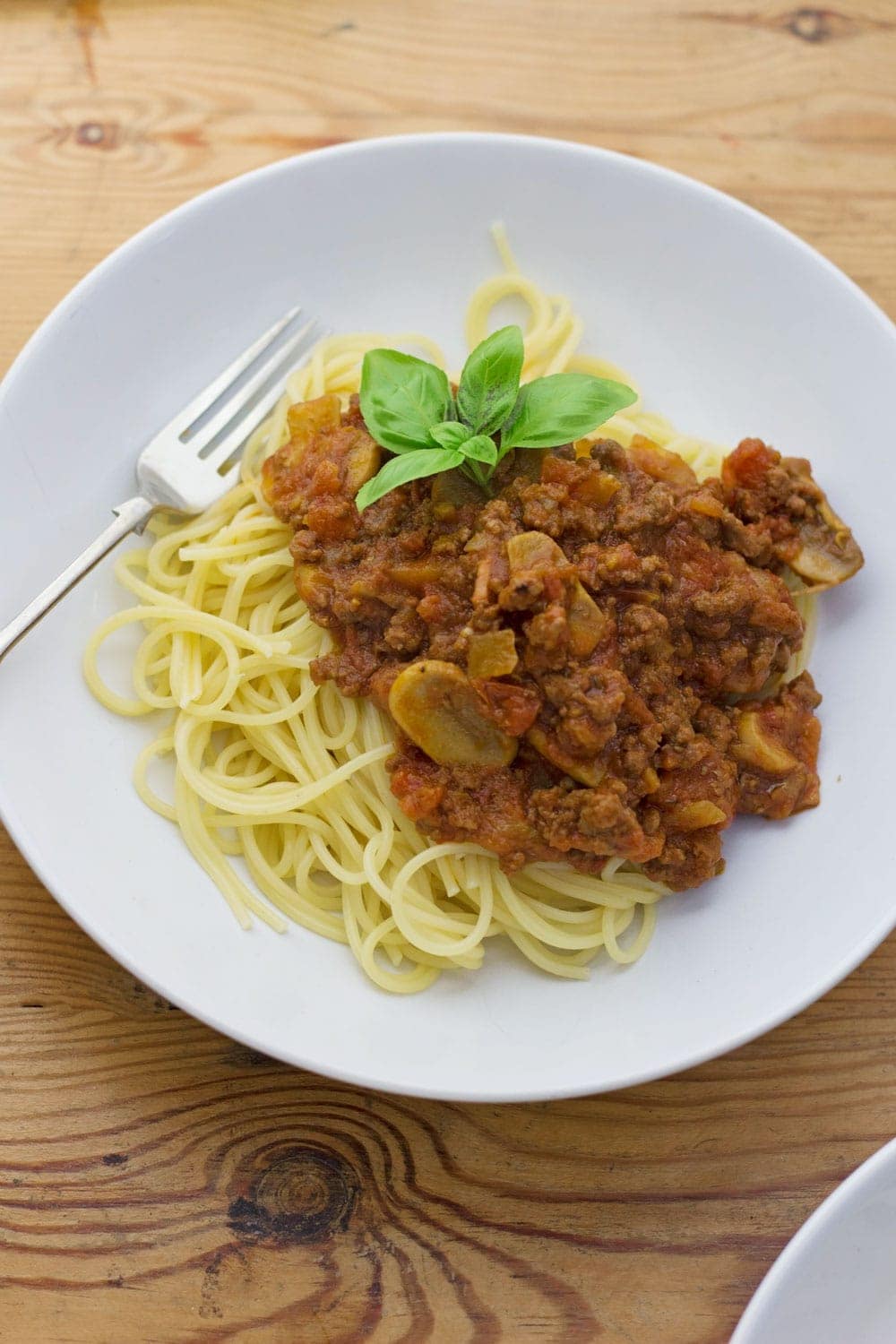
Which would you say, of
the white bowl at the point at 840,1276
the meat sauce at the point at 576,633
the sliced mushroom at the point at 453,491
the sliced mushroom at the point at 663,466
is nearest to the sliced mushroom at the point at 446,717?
the meat sauce at the point at 576,633

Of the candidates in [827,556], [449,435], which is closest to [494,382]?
[449,435]

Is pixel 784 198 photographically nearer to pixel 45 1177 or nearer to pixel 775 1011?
pixel 775 1011

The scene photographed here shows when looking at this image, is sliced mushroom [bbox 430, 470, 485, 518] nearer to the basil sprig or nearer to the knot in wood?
the basil sprig

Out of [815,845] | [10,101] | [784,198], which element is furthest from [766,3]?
[815,845]

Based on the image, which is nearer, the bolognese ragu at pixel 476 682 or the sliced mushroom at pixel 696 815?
the bolognese ragu at pixel 476 682

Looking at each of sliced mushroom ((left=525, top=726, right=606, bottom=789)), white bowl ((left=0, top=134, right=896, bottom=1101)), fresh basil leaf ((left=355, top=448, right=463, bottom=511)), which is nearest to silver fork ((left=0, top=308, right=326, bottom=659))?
white bowl ((left=0, top=134, right=896, bottom=1101))

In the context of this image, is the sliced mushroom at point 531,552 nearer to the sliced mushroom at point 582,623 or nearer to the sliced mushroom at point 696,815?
the sliced mushroom at point 582,623
